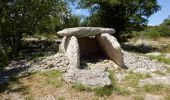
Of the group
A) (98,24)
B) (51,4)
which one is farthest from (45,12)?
(98,24)

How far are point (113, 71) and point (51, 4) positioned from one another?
23.9 feet

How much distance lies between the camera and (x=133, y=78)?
1423 centimetres

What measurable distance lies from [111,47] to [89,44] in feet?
9.27

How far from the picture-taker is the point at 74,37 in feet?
52.7

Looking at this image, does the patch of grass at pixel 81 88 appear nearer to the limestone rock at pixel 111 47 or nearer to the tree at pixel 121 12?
the limestone rock at pixel 111 47

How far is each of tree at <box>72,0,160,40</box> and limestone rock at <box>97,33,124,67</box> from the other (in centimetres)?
633

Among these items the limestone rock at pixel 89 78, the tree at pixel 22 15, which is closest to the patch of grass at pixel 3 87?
the limestone rock at pixel 89 78

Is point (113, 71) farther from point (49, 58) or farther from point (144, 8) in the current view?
point (144, 8)

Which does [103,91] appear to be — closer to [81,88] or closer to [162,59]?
[81,88]

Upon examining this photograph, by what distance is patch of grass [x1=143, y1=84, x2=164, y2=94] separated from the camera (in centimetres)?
1284

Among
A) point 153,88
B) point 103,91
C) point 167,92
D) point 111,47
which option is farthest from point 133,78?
point 111,47

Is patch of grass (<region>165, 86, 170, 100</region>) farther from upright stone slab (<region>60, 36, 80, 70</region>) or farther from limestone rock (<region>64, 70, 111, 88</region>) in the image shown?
upright stone slab (<region>60, 36, 80, 70</region>)

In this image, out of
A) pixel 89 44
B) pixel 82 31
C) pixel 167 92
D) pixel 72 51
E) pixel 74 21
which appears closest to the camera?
pixel 167 92

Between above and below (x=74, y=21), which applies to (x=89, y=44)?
below
